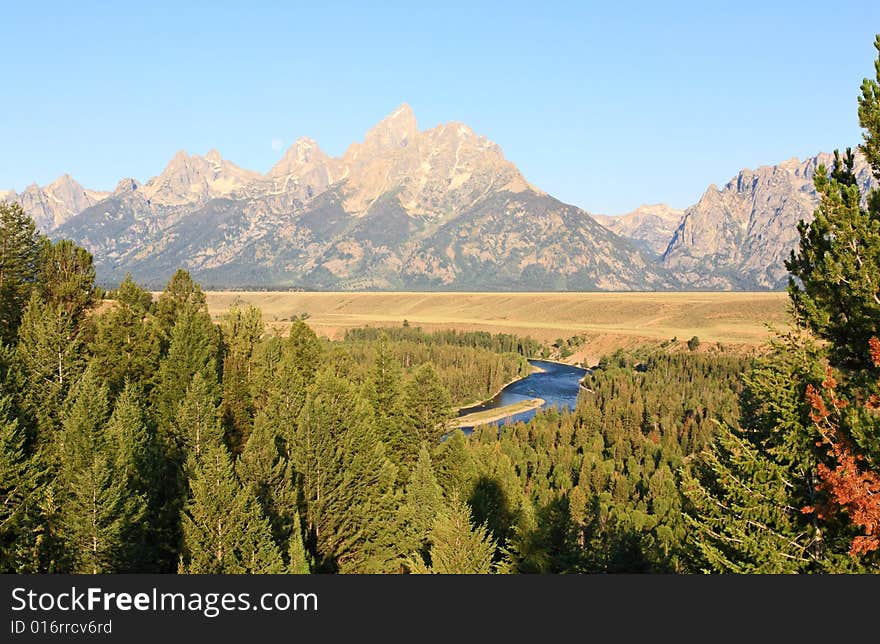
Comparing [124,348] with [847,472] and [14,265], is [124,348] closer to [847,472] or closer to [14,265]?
[14,265]

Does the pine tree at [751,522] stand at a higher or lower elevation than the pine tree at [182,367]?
lower

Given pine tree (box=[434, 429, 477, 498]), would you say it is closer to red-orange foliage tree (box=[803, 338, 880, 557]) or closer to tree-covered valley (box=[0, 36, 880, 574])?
tree-covered valley (box=[0, 36, 880, 574])

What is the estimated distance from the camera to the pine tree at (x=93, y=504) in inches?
1038

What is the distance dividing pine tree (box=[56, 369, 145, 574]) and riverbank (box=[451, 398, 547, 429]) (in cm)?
10964

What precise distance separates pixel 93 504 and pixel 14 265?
41.3 m

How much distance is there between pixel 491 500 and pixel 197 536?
33.3 metres

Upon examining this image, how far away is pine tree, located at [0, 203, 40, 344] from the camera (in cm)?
5466

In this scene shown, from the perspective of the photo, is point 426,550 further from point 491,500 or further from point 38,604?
point 38,604

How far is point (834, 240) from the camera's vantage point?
19.8 m

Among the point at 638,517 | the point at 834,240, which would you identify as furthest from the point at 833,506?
the point at 638,517

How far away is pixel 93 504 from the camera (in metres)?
26.6

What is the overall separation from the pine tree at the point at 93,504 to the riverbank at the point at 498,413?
360ft

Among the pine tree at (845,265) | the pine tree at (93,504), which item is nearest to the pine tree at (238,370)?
the pine tree at (93,504)

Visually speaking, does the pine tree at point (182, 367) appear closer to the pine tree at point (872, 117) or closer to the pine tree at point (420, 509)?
the pine tree at point (420, 509)
